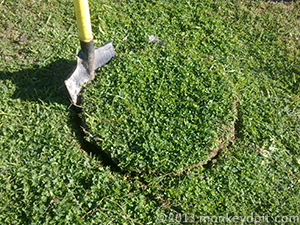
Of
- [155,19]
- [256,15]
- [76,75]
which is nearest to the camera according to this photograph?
[76,75]

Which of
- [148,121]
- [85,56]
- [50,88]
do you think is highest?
[85,56]

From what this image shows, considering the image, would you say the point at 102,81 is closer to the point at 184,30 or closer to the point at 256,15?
the point at 184,30

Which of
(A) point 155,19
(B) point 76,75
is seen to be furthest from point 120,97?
(A) point 155,19

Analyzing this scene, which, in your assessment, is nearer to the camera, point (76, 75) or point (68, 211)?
point (68, 211)

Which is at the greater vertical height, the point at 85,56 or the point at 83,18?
the point at 83,18

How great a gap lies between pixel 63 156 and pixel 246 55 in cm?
271

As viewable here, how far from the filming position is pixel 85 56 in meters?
2.96

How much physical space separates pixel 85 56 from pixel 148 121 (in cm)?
98

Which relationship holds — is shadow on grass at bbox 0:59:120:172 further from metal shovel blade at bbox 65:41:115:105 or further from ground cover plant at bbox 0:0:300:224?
metal shovel blade at bbox 65:41:115:105

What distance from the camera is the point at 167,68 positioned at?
3.30 meters

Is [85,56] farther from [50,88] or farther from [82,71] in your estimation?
[50,88]

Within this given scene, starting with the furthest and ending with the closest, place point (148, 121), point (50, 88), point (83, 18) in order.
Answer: point (50, 88)
point (148, 121)
point (83, 18)

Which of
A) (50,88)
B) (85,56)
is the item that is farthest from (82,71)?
(50,88)

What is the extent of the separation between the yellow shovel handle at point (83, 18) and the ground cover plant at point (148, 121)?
0.48m
